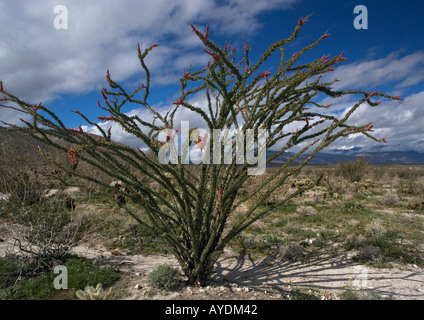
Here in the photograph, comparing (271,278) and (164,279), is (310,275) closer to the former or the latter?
(271,278)

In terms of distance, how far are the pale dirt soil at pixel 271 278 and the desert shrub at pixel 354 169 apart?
1263cm

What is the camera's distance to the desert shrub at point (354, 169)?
51.8ft

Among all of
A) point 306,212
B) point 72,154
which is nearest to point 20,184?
point 72,154

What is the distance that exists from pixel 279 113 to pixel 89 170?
10559 mm

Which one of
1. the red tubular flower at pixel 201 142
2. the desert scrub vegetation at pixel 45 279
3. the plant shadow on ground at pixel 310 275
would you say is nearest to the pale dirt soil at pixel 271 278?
the plant shadow on ground at pixel 310 275

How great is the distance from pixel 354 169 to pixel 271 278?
1431cm

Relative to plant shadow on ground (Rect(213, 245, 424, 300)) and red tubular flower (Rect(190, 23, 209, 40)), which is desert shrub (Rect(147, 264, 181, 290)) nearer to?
A: plant shadow on ground (Rect(213, 245, 424, 300))

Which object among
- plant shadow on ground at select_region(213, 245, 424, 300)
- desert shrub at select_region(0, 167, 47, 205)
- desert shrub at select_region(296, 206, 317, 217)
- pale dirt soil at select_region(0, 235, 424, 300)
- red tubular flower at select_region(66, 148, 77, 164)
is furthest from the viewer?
desert shrub at select_region(296, 206, 317, 217)

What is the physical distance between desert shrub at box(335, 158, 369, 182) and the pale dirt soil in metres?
12.6

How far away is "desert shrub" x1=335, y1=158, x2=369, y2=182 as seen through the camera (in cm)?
1579

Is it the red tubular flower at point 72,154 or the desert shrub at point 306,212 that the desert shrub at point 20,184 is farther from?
the desert shrub at point 306,212

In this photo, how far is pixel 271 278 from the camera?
12.7 feet

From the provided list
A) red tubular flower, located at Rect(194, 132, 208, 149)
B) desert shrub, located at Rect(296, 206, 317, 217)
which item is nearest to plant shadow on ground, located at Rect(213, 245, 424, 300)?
red tubular flower, located at Rect(194, 132, 208, 149)
